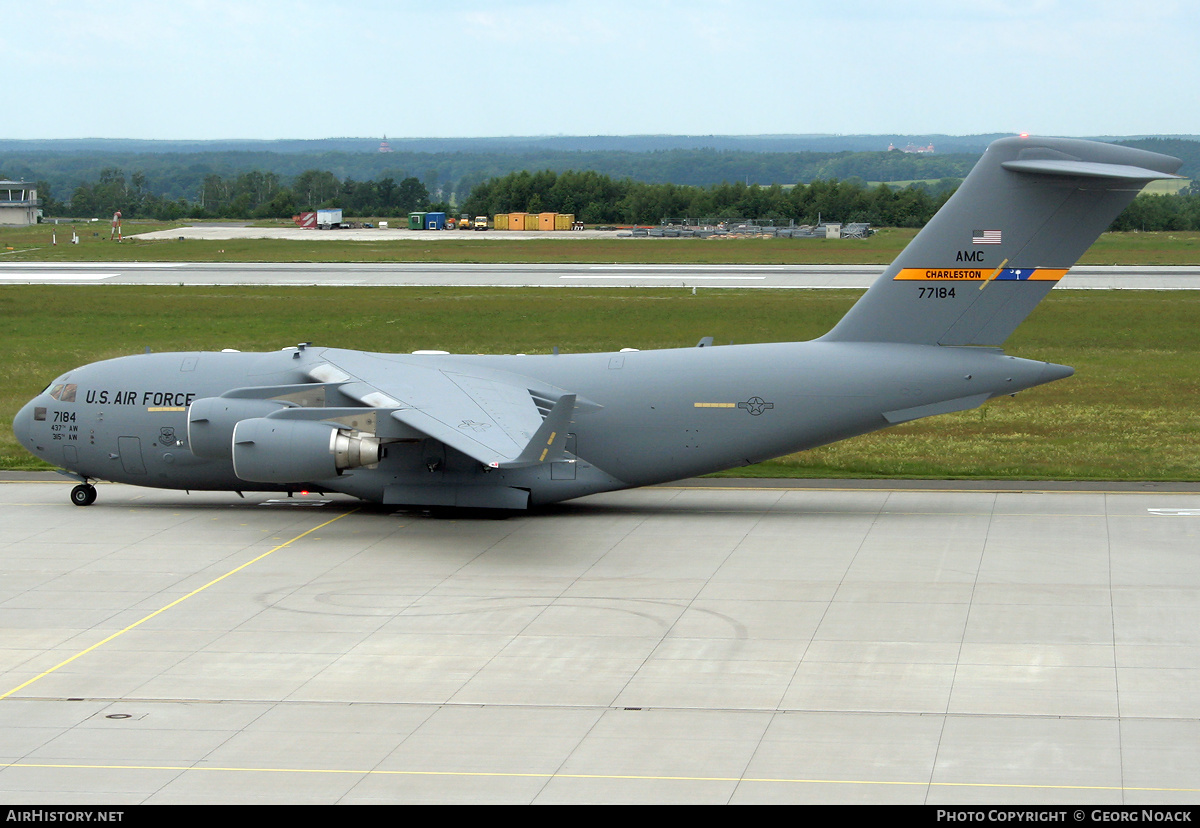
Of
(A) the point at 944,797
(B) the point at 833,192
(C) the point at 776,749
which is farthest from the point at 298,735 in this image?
(B) the point at 833,192

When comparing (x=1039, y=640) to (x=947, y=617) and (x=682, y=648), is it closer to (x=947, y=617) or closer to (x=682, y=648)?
(x=947, y=617)

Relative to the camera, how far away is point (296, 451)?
2417 centimetres

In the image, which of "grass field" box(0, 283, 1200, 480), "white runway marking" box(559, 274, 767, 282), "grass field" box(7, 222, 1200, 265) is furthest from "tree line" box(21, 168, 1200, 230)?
"grass field" box(0, 283, 1200, 480)

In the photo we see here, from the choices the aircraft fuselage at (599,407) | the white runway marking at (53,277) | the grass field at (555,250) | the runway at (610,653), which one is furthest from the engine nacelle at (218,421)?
the grass field at (555,250)

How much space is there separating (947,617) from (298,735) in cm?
953

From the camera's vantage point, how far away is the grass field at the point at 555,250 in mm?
91875

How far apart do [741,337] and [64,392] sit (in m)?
29.7

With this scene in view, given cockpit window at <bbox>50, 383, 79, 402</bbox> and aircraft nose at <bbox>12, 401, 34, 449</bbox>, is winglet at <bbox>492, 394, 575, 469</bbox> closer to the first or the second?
cockpit window at <bbox>50, 383, 79, 402</bbox>

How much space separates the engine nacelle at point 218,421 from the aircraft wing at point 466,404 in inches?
53.8

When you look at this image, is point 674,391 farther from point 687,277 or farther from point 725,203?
point 725,203

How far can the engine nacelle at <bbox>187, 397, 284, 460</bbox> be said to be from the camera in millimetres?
25500

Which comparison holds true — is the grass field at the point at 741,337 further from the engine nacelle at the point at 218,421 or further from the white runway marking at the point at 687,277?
the engine nacelle at the point at 218,421

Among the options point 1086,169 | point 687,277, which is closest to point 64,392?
point 1086,169
